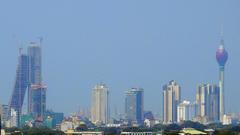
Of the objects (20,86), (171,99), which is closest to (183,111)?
(171,99)

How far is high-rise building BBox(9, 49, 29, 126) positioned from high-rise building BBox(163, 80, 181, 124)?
26.7 meters

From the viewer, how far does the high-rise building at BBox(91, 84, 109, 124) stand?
171m

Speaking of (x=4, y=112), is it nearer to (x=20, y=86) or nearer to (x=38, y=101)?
(x=38, y=101)

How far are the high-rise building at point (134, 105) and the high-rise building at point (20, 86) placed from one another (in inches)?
774

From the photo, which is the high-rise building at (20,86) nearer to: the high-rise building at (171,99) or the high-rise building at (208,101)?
the high-rise building at (171,99)

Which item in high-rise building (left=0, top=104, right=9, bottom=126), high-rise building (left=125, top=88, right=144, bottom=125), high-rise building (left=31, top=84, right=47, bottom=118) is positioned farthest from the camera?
high-rise building (left=125, top=88, right=144, bottom=125)

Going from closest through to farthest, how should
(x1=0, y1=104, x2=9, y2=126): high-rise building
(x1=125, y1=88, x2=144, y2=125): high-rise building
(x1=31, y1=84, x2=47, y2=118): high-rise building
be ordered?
(x1=0, y1=104, x2=9, y2=126): high-rise building, (x1=31, y1=84, x2=47, y2=118): high-rise building, (x1=125, y1=88, x2=144, y2=125): high-rise building

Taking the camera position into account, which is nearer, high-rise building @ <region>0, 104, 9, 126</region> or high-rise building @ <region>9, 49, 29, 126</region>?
high-rise building @ <region>0, 104, 9, 126</region>

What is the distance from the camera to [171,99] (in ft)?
567

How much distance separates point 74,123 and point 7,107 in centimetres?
2791

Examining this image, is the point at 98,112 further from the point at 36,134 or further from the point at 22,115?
the point at 36,134

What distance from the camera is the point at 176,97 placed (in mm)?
174125

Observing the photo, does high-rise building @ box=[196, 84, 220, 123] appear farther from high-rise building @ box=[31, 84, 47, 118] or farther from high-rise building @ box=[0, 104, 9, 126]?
high-rise building @ box=[0, 104, 9, 126]

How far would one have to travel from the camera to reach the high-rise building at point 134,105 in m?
168
